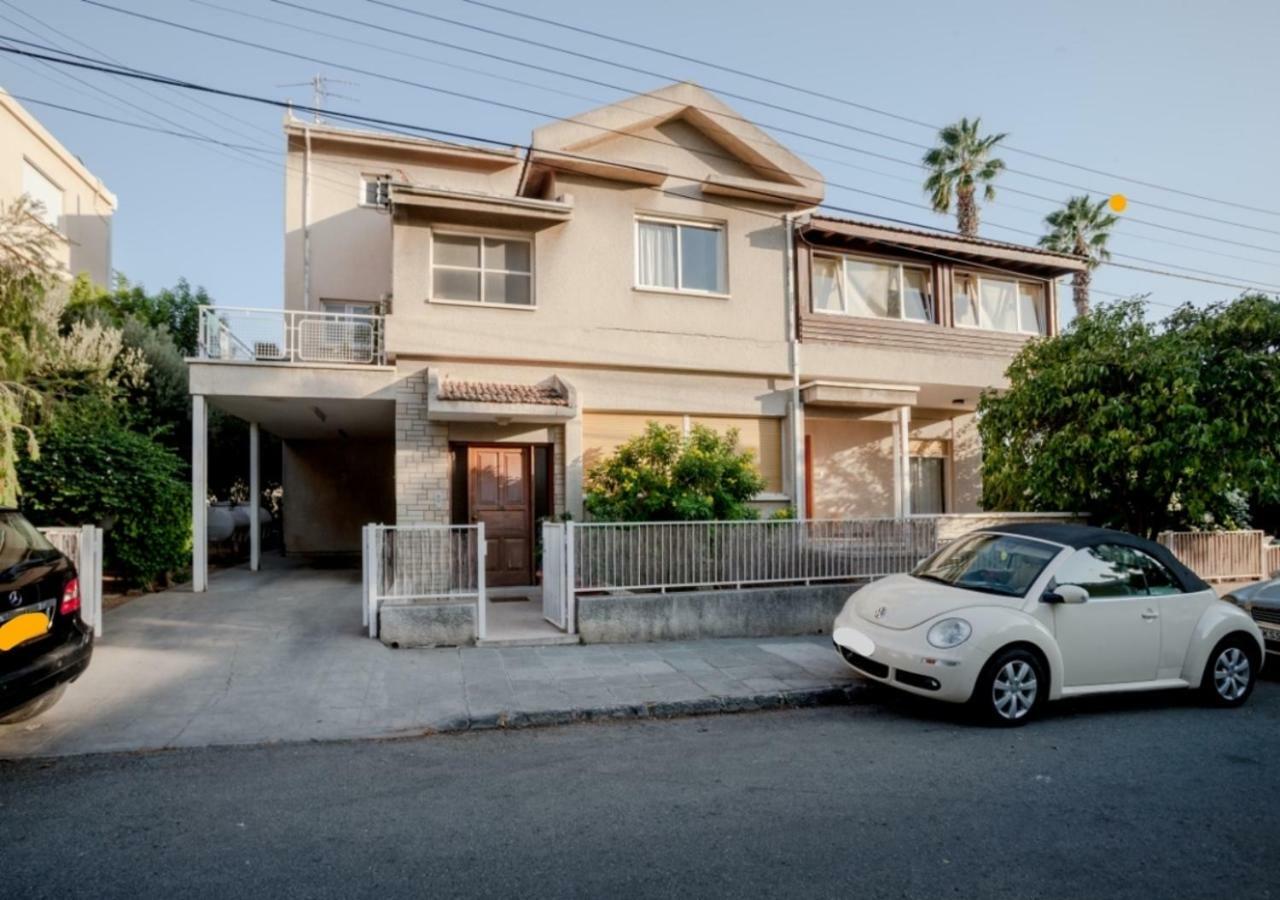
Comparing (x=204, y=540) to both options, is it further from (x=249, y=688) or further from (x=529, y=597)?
(x=249, y=688)

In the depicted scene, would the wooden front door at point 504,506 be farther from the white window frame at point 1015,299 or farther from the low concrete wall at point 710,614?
the white window frame at point 1015,299

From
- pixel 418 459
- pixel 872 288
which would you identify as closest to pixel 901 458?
pixel 872 288

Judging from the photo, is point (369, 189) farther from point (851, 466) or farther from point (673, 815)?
point (673, 815)

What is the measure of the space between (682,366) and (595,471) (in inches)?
94.6

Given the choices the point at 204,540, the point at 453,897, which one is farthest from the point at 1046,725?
the point at 204,540

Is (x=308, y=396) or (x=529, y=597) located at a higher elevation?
(x=308, y=396)

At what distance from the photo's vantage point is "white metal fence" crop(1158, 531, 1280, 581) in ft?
40.5

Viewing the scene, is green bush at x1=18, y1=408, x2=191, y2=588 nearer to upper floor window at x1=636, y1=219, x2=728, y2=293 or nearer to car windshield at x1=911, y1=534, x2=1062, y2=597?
upper floor window at x1=636, y1=219, x2=728, y2=293

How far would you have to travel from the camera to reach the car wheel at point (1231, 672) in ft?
21.9

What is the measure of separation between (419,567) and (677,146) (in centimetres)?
858

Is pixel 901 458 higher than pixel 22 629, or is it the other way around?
pixel 901 458

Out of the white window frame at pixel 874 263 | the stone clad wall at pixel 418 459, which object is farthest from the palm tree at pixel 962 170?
the stone clad wall at pixel 418 459

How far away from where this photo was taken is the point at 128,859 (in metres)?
3.62

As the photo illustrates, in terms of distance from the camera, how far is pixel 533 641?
855 cm
